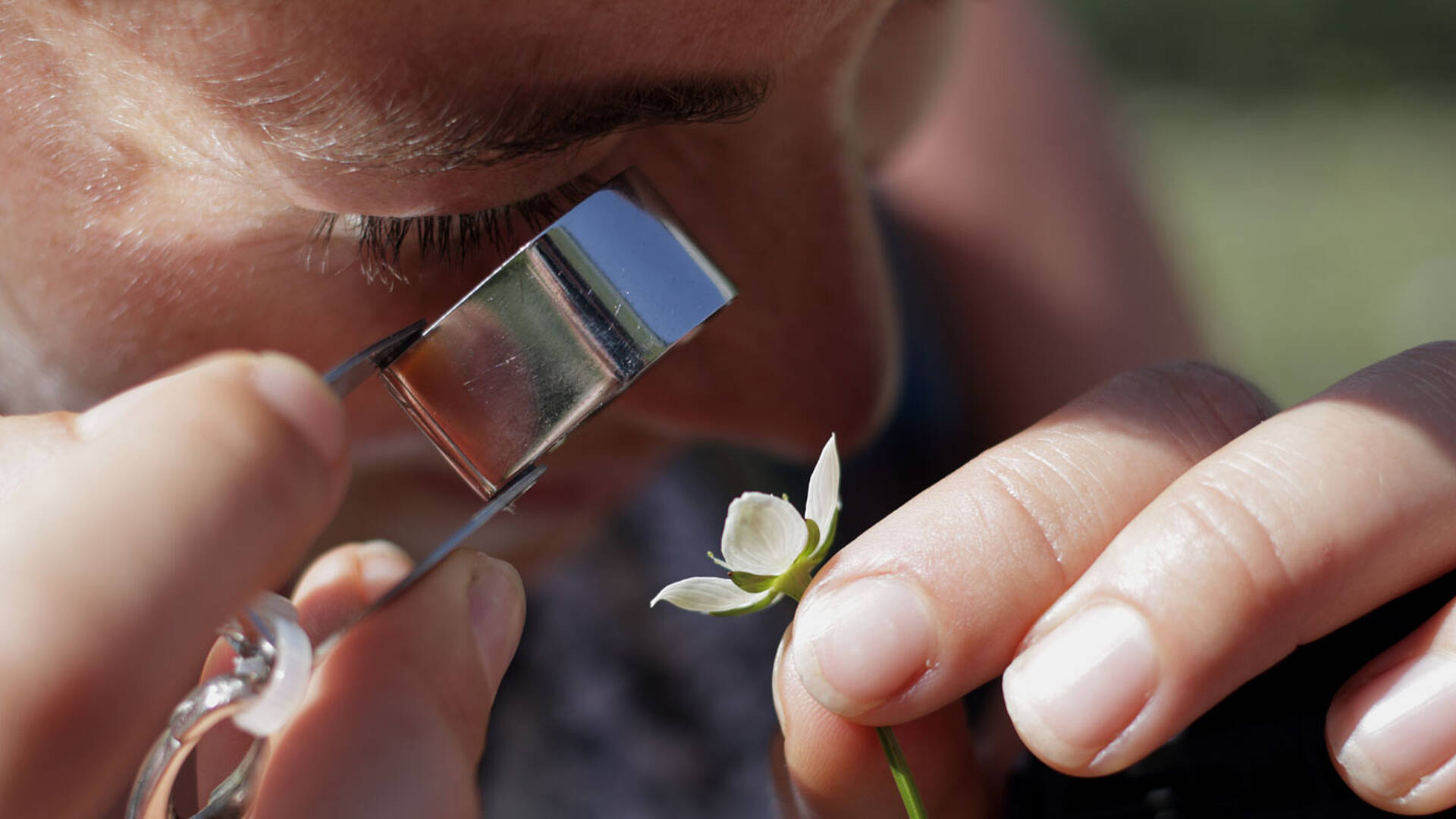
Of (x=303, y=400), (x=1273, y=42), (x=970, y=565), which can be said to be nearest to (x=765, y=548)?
(x=970, y=565)

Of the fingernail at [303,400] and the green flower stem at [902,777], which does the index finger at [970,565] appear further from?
the fingernail at [303,400]

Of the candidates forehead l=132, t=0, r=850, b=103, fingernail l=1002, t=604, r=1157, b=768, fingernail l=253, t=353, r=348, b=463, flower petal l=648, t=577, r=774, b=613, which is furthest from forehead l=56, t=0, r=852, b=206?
fingernail l=1002, t=604, r=1157, b=768

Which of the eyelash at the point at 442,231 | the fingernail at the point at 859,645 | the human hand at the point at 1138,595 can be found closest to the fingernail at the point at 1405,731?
the human hand at the point at 1138,595

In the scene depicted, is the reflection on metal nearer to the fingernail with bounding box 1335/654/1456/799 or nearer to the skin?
the skin

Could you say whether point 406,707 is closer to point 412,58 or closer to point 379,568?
point 379,568

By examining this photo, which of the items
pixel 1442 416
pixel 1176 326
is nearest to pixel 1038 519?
pixel 1442 416

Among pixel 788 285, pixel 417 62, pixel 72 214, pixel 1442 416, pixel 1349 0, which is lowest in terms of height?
pixel 1349 0

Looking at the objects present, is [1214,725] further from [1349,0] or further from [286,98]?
[1349,0]
